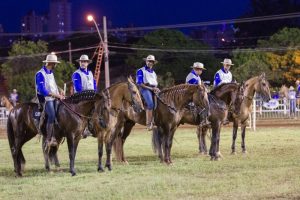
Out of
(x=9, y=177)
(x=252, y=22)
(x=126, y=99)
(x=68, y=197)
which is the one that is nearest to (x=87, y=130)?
(x=126, y=99)

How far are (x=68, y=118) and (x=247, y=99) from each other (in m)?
7.12

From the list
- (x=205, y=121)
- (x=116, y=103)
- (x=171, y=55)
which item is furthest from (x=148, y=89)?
(x=171, y=55)

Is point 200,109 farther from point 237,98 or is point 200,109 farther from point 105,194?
point 105,194

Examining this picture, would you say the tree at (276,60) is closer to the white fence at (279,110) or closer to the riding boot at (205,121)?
the white fence at (279,110)

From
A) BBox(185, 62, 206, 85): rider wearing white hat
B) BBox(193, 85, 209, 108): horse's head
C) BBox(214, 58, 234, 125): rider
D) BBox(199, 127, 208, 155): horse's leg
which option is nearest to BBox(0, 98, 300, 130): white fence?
BBox(214, 58, 234, 125): rider

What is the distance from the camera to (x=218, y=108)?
18281 millimetres

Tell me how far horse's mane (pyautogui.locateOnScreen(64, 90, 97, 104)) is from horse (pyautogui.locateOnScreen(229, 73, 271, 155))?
595 cm

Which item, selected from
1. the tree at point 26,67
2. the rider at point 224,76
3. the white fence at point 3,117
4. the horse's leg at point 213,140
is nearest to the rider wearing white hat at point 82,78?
the horse's leg at point 213,140

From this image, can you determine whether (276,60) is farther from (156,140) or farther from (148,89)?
(148,89)

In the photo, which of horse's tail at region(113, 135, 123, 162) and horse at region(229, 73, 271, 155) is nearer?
horse's tail at region(113, 135, 123, 162)

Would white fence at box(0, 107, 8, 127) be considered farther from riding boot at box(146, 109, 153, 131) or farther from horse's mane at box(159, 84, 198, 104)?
horse's mane at box(159, 84, 198, 104)

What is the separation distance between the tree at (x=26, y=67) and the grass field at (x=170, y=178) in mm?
38500

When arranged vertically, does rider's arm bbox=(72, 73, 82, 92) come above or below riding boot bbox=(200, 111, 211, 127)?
above

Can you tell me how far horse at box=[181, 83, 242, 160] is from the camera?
714 inches
